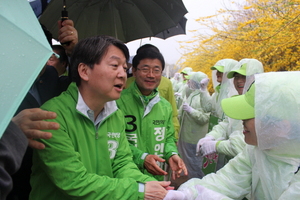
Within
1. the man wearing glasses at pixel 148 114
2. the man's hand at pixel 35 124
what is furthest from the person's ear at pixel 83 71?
the man wearing glasses at pixel 148 114

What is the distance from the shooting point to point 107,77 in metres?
1.63

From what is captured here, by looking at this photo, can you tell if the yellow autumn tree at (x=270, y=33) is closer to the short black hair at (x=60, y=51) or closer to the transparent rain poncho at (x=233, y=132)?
the transparent rain poncho at (x=233, y=132)

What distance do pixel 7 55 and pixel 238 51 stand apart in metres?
5.93

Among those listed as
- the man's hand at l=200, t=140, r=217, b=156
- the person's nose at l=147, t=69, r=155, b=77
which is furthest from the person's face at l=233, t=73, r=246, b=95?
the person's nose at l=147, t=69, r=155, b=77

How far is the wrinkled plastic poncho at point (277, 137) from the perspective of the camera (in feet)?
4.66

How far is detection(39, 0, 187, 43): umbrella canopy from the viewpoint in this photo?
284cm

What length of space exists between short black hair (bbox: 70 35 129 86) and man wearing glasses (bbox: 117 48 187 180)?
0.80 meters

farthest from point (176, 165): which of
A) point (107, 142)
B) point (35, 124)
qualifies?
point (35, 124)

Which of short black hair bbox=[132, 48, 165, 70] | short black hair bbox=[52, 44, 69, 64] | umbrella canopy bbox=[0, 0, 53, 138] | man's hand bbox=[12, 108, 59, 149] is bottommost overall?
man's hand bbox=[12, 108, 59, 149]

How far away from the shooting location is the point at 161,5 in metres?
3.03

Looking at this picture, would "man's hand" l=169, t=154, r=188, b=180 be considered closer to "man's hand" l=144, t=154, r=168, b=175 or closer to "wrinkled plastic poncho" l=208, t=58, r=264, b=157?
"man's hand" l=144, t=154, r=168, b=175

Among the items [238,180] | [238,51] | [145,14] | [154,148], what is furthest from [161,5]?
[238,51]

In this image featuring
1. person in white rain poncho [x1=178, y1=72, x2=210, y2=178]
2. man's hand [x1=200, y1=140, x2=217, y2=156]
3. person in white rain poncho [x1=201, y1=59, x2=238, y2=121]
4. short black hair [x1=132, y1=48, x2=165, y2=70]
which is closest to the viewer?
short black hair [x1=132, y1=48, x2=165, y2=70]

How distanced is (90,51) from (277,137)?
1293 millimetres
